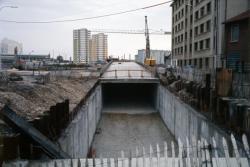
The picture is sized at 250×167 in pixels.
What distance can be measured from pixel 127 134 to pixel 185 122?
274 inches

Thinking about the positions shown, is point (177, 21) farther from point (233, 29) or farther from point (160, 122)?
point (160, 122)

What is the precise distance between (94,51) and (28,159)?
192m

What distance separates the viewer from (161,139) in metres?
24.1

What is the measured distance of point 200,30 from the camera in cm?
5238

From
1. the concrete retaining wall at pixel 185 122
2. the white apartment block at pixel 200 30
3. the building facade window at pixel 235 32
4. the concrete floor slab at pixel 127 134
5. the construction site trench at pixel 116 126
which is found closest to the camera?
the concrete retaining wall at pixel 185 122

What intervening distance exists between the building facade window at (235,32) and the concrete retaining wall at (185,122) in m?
11.4

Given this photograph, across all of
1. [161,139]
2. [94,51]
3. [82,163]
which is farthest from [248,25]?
[94,51]

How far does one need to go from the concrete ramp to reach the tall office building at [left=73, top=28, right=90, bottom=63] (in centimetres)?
17831

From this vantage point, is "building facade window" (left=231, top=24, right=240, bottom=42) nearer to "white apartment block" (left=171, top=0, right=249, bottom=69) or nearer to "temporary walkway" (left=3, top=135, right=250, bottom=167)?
"white apartment block" (left=171, top=0, right=249, bottom=69)

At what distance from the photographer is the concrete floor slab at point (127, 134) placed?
2161 centimetres

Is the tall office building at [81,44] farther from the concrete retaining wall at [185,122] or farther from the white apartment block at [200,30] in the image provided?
the concrete retaining wall at [185,122]

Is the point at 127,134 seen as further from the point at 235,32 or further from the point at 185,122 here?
the point at 235,32

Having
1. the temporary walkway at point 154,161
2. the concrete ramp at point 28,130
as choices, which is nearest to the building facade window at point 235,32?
the temporary walkway at point 154,161

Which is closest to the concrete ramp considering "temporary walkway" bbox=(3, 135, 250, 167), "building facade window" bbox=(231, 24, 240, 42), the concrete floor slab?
"temporary walkway" bbox=(3, 135, 250, 167)
